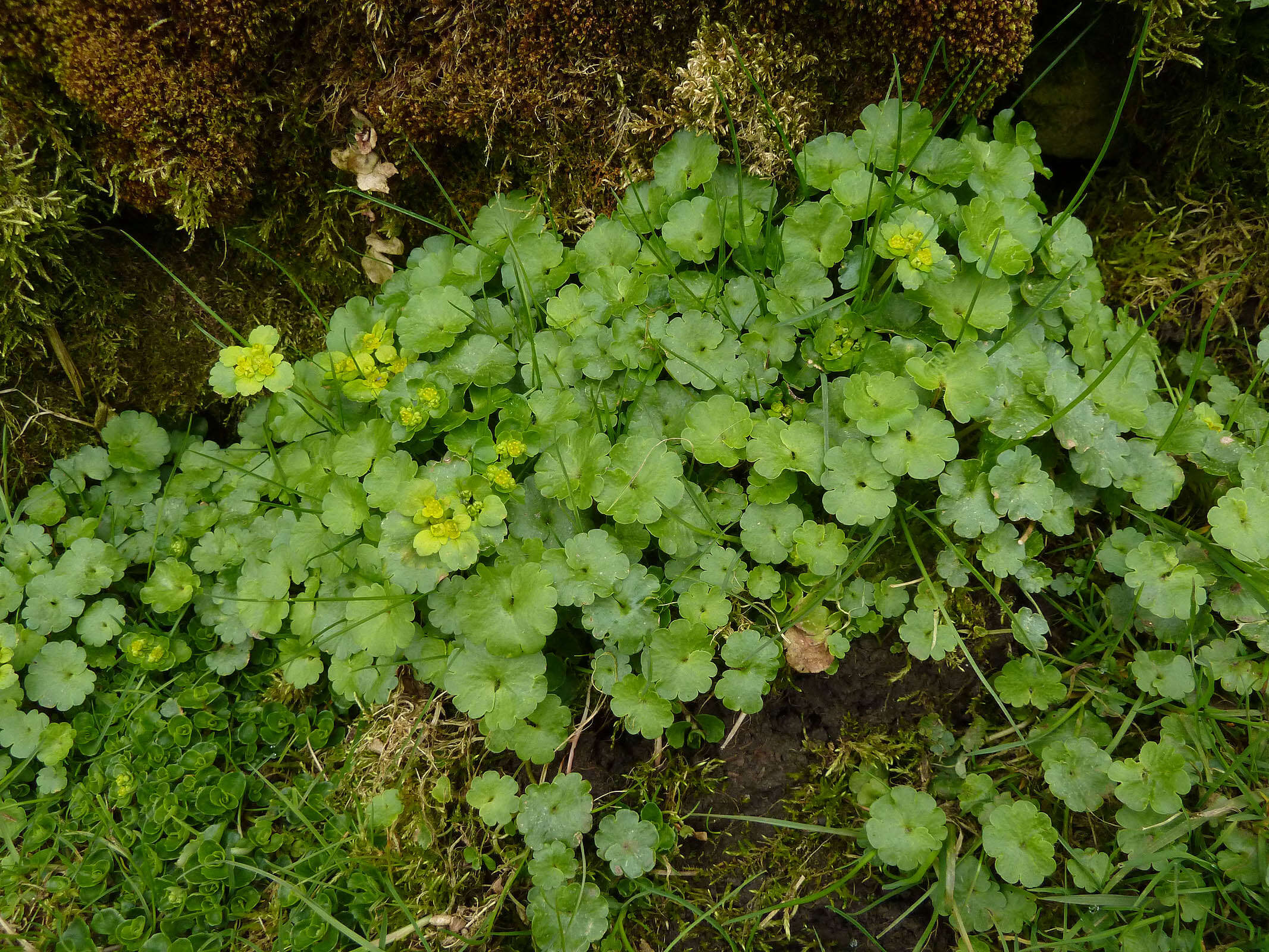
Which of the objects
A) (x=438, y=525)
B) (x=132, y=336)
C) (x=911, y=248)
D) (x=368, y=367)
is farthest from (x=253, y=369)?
(x=911, y=248)

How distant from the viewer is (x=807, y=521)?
6.64ft

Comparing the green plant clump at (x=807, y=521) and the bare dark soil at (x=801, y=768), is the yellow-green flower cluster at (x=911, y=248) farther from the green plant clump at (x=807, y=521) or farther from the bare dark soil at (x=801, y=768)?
the bare dark soil at (x=801, y=768)

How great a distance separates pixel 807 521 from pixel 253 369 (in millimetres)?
1524

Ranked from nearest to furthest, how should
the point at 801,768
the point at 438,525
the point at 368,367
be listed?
the point at 438,525 → the point at 801,768 → the point at 368,367

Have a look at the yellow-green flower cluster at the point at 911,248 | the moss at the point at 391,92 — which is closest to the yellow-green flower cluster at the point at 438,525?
the moss at the point at 391,92

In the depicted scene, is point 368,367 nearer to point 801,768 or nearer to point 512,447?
point 512,447

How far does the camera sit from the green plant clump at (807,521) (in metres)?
1.93

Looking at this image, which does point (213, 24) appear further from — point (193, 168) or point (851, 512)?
point (851, 512)

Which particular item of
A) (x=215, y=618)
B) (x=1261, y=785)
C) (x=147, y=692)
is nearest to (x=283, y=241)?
(x=215, y=618)

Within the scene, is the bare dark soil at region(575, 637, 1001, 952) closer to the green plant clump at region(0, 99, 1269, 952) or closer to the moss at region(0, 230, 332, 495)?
the green plant clump at region(0, 99, 1269, 952)

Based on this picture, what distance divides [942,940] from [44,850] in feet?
8.11

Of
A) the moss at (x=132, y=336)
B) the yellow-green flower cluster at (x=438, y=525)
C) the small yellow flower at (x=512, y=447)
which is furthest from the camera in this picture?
the moss at (x=132, y=336)

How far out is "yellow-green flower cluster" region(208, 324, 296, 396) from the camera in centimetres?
212

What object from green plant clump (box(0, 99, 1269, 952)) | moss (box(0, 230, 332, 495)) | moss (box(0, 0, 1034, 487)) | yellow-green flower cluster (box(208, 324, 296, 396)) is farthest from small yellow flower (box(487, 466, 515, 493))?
moss (box(0, 230, 332, 495))
